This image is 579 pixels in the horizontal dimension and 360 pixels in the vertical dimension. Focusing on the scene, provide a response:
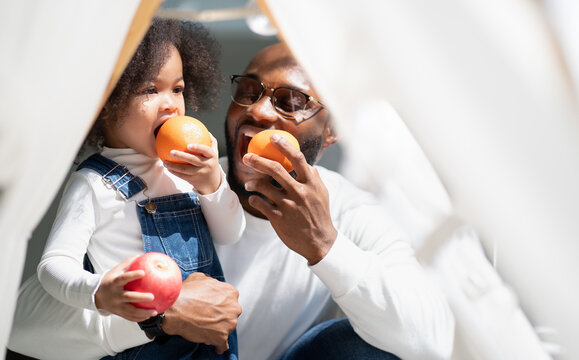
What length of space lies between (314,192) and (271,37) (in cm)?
98

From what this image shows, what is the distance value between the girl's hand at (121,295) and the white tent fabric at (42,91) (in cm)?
20

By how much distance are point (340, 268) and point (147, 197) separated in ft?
1.47

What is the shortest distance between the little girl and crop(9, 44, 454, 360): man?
0.24 ft

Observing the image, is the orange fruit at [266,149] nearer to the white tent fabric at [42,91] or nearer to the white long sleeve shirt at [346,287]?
the white long sleeve shirt at [346,287]

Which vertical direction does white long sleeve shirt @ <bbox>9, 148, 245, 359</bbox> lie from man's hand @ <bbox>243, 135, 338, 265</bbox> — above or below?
below

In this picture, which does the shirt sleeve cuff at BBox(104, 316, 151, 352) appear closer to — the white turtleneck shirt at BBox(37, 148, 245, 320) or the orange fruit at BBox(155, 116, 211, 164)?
the white turtleneck shirt at BBox(37, 148, 245, 320)

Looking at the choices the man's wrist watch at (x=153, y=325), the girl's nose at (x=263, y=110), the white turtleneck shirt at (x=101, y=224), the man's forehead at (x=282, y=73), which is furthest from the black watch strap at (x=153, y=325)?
the man's forehead at (x=282, y=73)

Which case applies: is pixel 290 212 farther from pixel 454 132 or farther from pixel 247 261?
pixel 454 132

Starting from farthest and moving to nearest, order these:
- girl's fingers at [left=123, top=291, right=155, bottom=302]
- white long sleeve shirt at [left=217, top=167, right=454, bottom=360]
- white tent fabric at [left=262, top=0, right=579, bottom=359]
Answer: white long sleeve shirt at [left=217, top=167, right=454, bottom=360]
girl's fingers at [left=123, top=291, right=155, bottom=302]
white tent fabric at [left=262, top=0, right=579, bottom=359]

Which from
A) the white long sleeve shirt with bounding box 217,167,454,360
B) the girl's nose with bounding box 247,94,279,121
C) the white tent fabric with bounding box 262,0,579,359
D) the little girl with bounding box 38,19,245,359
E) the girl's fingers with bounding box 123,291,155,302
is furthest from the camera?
the girl's nose with bounding box 247,94,279,121

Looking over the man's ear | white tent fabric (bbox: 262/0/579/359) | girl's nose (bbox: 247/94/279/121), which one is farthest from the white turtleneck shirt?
white tent fabric (bbox: 262/0/579/359)

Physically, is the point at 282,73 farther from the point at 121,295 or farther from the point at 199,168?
the point at 121,295

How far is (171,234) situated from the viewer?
1.36 meters

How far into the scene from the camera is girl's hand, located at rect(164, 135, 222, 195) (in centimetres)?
128
